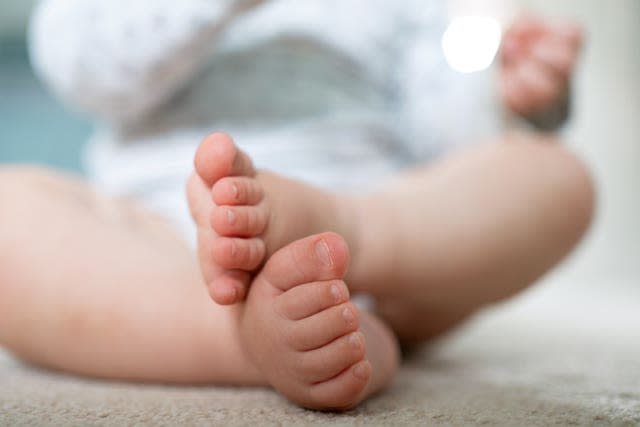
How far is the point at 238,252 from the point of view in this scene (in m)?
0.33

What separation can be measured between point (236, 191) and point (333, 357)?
9 cm

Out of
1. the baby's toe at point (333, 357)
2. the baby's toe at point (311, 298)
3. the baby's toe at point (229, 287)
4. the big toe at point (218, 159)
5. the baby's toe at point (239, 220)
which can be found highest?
the big toe at point (218, 159)

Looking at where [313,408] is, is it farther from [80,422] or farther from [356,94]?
[356,94]

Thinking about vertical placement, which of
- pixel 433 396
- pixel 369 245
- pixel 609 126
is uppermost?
pixel 609 126

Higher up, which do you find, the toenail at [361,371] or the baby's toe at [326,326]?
the baby's toe at [326,326]

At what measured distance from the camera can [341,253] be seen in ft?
1.05

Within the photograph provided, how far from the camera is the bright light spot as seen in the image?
2.10 feet

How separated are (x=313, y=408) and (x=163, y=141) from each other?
0.37 m

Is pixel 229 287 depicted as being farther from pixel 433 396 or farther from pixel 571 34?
pixel 571 34

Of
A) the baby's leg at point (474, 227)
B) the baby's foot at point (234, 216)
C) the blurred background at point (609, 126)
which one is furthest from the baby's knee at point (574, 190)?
the blurred background at point (609, 126)

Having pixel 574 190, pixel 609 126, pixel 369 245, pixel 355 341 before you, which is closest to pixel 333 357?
pixel 355 341

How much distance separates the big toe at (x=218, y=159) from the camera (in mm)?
333

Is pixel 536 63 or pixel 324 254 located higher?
pixel 536 63

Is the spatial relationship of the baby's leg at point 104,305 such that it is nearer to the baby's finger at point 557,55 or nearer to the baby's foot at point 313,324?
the baby's foot at point 313,324
